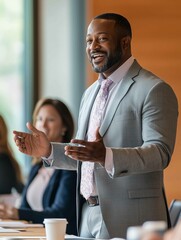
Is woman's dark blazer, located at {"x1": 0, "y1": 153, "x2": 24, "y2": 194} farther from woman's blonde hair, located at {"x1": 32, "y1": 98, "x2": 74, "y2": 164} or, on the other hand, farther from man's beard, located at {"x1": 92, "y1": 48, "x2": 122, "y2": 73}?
man's beard, located at {"x1": 92, "y1": 48, "x2": 122, "y2": 73}

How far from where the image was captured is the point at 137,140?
147 inches

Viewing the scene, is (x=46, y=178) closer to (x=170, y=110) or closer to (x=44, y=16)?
(x=170, y=110)

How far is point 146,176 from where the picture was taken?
3.70 m

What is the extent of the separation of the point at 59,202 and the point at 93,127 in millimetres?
1062

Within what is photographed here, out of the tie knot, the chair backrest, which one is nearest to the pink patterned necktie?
the tie knot

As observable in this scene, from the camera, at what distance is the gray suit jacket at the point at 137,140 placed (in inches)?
143

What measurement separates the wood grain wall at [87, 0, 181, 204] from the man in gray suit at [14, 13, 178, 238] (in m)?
2.76

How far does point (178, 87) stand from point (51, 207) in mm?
2198

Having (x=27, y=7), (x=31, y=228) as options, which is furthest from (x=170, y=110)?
(x=27, y=7)

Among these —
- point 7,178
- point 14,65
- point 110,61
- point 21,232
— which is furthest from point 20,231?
point 14,65

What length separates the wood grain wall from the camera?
6684mm

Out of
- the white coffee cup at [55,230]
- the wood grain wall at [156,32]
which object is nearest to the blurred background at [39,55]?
the wood grain wall at [156,32]

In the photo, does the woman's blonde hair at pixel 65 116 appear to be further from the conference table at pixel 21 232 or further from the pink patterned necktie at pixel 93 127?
the pink patterned necktie at pixel 93 127

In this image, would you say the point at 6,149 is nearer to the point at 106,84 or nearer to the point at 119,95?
the point at 106,84
